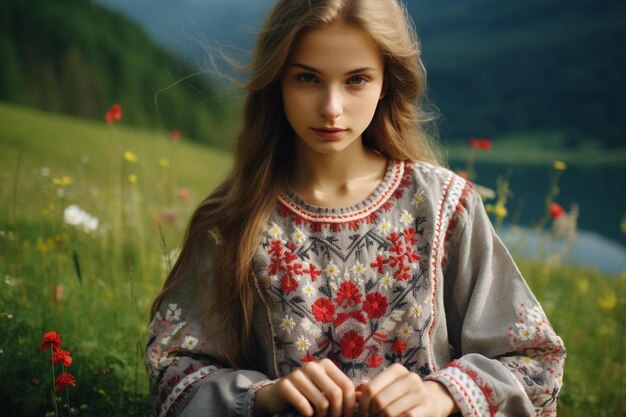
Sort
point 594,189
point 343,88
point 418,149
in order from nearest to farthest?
point 343,88 → point 418,149 → point 594,189

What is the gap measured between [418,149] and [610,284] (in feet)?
14.3

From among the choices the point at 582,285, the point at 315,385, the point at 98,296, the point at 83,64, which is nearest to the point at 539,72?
the point at 83,64

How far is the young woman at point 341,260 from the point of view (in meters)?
1.51

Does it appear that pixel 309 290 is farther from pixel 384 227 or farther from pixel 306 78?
pixel 306 78

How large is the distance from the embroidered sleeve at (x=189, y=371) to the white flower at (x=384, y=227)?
0.53 metres

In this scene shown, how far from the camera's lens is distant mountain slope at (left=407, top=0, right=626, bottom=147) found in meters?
11.5

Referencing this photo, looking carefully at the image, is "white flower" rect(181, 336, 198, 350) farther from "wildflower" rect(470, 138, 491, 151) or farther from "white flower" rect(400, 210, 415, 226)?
"wildflower" rect(470, 138, 491, 151)

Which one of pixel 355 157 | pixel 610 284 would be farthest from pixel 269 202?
pixel 610 284

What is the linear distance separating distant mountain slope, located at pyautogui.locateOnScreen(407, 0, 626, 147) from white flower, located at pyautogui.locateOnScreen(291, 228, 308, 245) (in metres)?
6.68

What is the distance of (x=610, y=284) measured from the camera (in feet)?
17.6

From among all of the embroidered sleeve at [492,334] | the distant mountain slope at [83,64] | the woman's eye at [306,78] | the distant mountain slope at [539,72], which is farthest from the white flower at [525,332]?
the distant mountain slope at [539,72]

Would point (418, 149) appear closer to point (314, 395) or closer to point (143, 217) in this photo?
point (314, 395)

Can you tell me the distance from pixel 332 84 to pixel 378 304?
2.04 ft

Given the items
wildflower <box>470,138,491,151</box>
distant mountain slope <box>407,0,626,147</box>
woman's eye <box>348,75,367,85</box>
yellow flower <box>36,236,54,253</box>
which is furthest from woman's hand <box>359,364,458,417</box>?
distant mountain slope <box>407,0,626,147</box>
